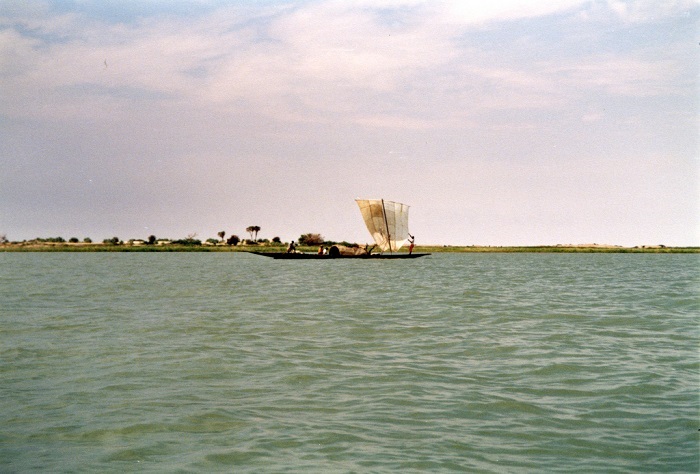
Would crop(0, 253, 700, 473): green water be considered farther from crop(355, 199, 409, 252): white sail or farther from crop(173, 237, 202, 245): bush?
crop(173, 237, 202, 245): bush

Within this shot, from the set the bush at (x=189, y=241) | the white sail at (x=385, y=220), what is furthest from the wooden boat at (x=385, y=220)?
the bush at (x=189, y=241)

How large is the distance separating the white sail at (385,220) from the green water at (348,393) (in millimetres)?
63354

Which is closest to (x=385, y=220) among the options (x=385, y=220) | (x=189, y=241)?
(x=385, y=220)

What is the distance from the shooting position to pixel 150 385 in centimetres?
1151

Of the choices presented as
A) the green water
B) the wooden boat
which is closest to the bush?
the wooden boat

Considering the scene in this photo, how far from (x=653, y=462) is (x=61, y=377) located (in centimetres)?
1031

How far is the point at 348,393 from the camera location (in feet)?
35.7

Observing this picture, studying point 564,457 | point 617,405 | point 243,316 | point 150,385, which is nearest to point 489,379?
point 617,405

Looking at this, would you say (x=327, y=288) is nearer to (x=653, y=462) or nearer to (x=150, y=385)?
(x=150, y=385)

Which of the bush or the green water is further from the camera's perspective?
the bush

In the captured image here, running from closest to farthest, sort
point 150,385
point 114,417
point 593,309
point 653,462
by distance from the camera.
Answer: point 653,462
point 114,417
point 150,385
point 593,309

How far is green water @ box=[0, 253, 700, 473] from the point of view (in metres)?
7.84

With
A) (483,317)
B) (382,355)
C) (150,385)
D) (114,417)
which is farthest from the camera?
(483,317)

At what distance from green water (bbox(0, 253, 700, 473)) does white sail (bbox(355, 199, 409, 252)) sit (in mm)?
63354
